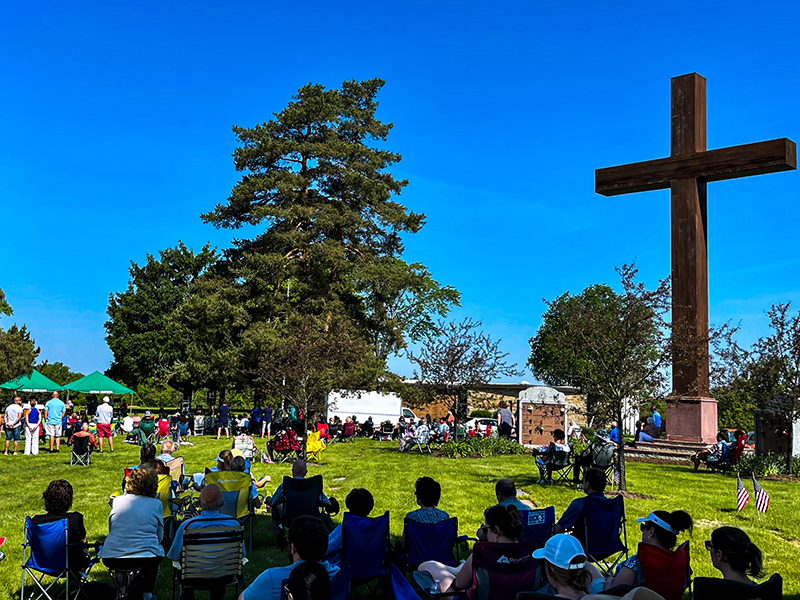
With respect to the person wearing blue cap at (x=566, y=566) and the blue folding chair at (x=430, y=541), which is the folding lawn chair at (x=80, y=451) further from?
the person wearing blue cap at (x=566, y=566)

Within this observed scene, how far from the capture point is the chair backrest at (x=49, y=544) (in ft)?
18.7

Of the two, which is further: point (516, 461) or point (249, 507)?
→ point (516, 461)

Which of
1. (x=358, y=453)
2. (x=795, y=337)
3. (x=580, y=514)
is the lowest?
(x=358, y=453)

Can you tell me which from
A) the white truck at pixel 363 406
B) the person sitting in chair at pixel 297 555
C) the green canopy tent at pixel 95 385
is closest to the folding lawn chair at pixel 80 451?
the green canopy tent at pixel 95 385

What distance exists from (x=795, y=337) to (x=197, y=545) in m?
14.3

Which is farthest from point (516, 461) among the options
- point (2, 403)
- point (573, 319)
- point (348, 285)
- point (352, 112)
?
point (2, 403)

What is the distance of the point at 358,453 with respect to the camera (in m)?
→ 20.6

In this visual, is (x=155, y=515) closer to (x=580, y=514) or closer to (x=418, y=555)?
(x=418, y=555)

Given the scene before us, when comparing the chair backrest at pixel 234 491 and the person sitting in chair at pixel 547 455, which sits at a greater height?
the chair backrest at pixel 234 491

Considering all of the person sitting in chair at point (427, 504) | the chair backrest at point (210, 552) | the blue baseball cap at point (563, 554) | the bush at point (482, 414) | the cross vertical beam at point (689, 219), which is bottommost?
the bush at point (482, 414)

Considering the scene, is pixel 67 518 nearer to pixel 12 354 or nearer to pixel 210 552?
pixel 210 552

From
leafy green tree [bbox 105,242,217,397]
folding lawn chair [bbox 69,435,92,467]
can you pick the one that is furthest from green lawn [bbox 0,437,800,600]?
leafy green tree [bbox 105,242,217,397]

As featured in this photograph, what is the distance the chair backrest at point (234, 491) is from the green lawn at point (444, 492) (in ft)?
1.70

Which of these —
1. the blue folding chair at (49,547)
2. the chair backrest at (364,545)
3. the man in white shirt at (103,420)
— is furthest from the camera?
the man in white shirt at (103,420)
